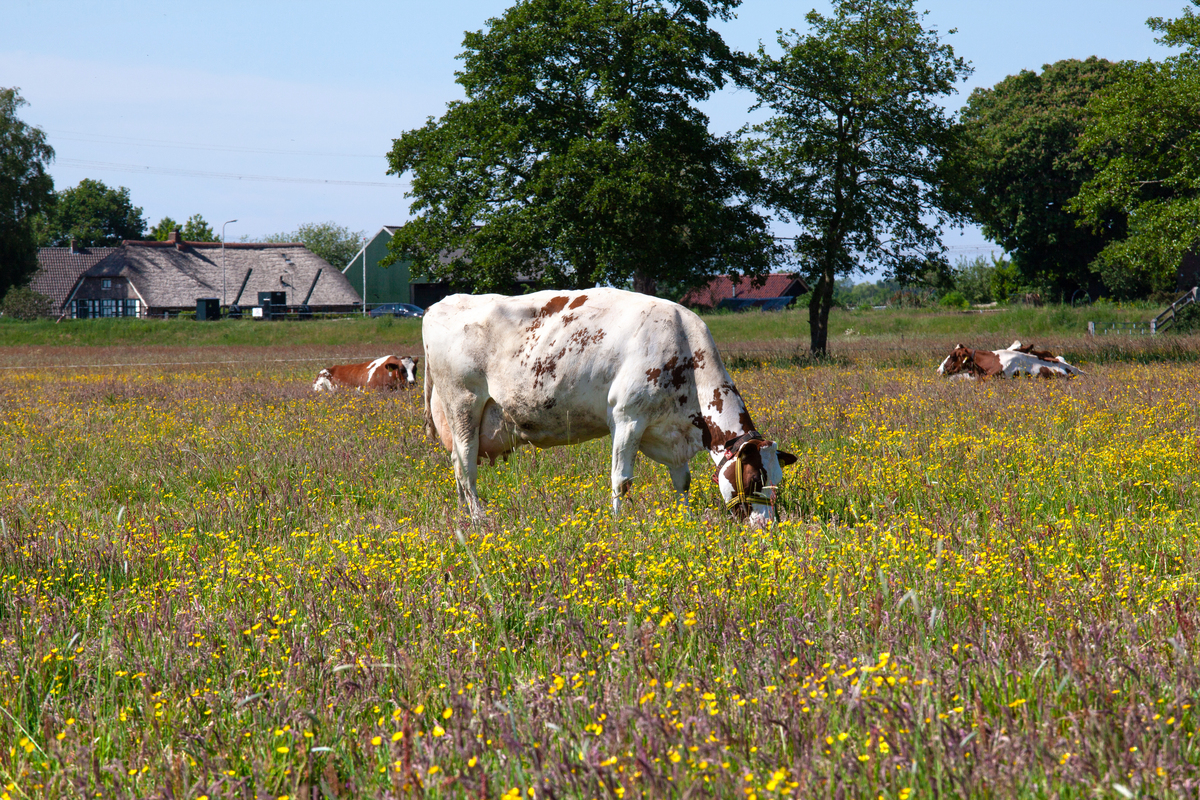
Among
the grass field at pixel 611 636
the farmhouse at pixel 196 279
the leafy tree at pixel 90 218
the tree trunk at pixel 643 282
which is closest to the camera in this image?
the grass field at pixel 611 636

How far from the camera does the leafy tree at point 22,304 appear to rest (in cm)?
6384

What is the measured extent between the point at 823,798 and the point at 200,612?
2825mm

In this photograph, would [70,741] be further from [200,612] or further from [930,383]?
[930,383]

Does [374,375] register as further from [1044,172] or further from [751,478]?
[1044,172]

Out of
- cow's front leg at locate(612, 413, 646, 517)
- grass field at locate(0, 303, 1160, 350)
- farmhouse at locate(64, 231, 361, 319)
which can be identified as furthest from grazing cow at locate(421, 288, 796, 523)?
farmhouse at locate(64, 231, 361, 319)

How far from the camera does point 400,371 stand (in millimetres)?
19484

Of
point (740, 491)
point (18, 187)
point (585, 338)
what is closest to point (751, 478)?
point (740, 491)

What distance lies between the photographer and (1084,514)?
573 centimetres

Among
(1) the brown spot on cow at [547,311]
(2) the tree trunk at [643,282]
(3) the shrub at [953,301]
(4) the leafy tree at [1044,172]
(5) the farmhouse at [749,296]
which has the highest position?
(4) the leafy tree at [1044,172]

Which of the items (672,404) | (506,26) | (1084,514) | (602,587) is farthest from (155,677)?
(506,26)

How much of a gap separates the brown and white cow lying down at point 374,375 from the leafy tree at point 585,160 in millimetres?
6265

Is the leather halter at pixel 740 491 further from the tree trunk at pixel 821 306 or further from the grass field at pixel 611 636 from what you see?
the tree trunk at pixel 821 306

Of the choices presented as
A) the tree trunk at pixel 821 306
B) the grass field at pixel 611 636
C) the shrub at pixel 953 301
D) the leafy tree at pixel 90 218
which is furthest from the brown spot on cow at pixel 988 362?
the leafy tree at pixel 90 218

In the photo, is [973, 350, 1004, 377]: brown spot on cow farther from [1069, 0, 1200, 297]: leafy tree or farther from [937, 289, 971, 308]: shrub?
[937, 289, 971, 308]: shrub
